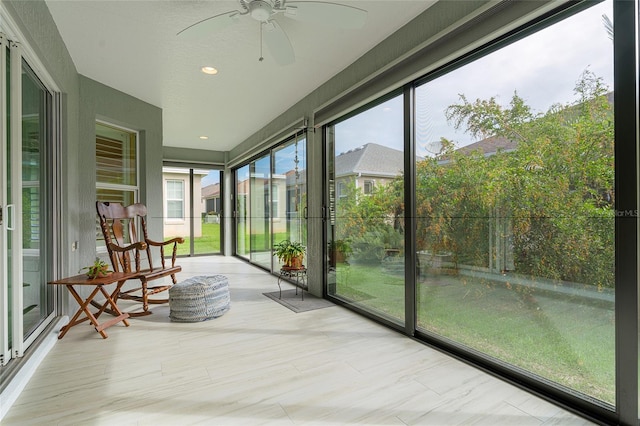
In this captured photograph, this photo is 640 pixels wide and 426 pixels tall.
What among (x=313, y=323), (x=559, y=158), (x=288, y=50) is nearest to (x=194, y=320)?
(x=313, y=323)

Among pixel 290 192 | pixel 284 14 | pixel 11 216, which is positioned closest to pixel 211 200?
pixel 290 192

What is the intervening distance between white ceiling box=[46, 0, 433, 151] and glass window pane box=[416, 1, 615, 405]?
0.95 m

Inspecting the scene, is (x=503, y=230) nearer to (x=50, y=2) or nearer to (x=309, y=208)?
(x=309, y=208)

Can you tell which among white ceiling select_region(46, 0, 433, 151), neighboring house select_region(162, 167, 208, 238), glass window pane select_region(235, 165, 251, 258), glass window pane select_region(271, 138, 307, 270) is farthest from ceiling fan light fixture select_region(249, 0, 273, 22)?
neighboring house select_region(162, 167, 208, 238)

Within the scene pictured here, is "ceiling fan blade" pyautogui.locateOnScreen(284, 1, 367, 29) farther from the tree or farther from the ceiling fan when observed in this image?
the tree

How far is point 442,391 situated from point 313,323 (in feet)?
4.89

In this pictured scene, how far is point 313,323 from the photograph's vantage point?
3266mm

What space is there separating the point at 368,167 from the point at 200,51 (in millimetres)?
1989

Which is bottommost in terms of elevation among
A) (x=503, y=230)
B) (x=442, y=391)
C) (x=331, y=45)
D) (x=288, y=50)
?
(x=442, y=391)

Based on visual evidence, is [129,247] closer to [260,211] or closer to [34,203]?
[34,203]

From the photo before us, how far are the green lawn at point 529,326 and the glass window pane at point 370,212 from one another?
0.84ft

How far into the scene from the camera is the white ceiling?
257cm

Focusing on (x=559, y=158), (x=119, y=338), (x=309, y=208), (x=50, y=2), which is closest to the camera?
(x=559, y=158)

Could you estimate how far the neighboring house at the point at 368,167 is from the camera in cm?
315
